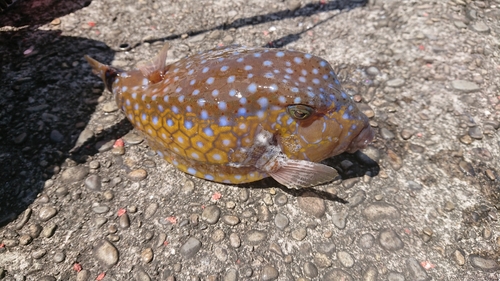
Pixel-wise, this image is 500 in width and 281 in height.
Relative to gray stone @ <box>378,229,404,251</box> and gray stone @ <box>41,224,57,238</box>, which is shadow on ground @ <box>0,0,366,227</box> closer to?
gray stone @ <box>41,224,57,238</box>

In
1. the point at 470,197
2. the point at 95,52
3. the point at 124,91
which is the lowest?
the point at 470,197

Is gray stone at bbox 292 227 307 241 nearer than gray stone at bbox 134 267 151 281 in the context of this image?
No

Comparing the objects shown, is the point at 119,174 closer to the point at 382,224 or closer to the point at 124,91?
the point at 124,91

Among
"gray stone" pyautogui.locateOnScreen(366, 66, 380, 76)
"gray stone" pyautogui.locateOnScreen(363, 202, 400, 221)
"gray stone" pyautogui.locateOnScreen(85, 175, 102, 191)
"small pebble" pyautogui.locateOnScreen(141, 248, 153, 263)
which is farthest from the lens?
"gray stone" pyautogui.locateOnScreen(366, 66, 380, 76)

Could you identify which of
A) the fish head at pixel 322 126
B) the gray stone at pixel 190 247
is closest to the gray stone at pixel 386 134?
the fish head at pixel 322 126

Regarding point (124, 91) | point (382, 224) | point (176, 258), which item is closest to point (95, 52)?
point (124, 91)

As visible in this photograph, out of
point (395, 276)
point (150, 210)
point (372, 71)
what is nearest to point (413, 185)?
point (395, 276)

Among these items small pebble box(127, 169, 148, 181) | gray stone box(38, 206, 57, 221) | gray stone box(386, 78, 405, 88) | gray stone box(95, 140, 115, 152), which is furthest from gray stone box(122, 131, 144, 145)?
gray stone box(386, 78, 405, 88)
